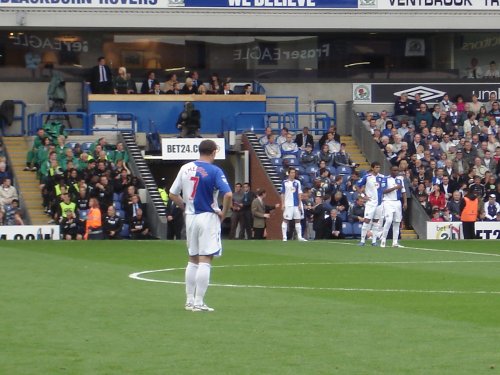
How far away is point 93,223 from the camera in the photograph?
3438 cm

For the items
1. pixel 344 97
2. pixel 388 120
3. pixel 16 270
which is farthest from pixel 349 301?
pixel 344 97

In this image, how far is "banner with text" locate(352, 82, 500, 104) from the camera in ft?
154

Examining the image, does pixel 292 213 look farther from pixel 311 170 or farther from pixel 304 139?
pixel 304 139

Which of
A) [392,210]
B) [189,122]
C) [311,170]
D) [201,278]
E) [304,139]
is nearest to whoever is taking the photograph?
[201,278]

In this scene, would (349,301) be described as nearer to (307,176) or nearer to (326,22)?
(307,176)

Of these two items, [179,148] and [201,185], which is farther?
[179,148]

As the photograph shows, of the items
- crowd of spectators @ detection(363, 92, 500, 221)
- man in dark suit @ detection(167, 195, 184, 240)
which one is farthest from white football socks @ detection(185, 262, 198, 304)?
man in dark suit @ detection(167, 195, 184, 240)

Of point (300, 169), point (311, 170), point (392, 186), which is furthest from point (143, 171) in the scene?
point (392, 186)

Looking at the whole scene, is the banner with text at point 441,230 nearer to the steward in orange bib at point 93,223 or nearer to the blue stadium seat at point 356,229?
the blue stadium seat at point 356,229

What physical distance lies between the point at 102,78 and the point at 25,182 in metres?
6.44

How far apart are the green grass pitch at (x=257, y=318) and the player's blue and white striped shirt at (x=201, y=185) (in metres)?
1.18

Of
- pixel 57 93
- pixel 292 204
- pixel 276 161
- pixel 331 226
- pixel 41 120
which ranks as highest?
pixel 57 93

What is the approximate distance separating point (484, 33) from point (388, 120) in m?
7.13

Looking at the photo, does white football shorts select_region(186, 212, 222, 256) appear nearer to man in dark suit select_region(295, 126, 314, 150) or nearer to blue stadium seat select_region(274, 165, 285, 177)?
blue stadium seat select_region(274, 165, 285, 177)
